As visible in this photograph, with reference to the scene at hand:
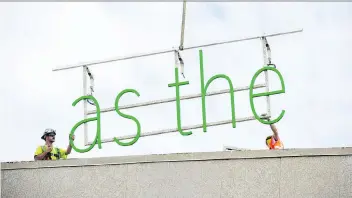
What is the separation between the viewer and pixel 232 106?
14750 mm

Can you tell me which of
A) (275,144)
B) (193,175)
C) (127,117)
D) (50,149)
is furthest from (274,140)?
(50,149)

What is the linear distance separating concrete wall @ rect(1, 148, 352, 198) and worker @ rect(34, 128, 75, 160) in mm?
719

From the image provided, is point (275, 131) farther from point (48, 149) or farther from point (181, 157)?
point (48, 149)

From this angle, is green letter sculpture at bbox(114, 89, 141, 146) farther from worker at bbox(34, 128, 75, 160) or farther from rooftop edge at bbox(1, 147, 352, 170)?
rooftop edge at bbox(1, 147, 352, 170)

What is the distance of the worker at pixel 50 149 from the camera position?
14891mm

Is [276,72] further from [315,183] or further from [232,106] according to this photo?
[315,183]

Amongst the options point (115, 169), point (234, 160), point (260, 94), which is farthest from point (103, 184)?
point (260, 94)

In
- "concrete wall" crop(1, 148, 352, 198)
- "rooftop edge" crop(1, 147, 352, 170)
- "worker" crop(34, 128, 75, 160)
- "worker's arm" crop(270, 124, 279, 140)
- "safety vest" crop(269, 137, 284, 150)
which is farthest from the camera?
"worker" crop(34, 128, 75, 160)

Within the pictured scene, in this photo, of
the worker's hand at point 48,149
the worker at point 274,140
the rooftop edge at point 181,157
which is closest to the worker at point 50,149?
the worker's hand at point 48,149

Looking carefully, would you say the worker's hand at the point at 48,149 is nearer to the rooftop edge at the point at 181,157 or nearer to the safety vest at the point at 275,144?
the rooftop edge at the point at 181,157

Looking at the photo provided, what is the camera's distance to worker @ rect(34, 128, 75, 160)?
1489 cm

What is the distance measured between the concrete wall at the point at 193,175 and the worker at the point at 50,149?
0.72 metres

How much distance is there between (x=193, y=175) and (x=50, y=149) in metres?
2.96

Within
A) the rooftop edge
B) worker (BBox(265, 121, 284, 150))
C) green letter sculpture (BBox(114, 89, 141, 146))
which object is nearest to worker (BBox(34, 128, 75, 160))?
the rooftop edge
